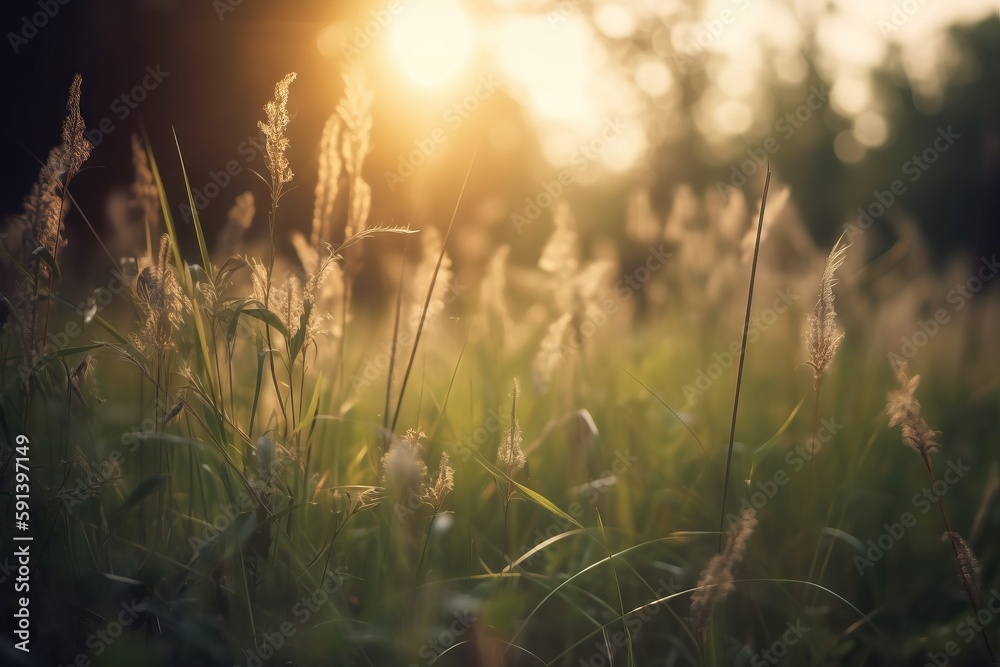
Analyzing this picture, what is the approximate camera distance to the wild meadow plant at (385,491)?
111 cm

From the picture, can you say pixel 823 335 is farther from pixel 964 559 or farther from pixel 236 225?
pixel 236 225

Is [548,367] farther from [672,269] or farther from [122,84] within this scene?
[122,84]

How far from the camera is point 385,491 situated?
1198mm

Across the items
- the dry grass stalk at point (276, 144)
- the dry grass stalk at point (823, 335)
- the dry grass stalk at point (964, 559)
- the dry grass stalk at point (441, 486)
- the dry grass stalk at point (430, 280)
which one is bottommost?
the dry grass stalk at point (964, 559)

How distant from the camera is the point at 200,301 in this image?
1341 millimetres

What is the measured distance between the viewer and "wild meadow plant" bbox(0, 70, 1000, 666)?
111cm

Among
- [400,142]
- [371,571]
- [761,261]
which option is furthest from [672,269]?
[371,571]

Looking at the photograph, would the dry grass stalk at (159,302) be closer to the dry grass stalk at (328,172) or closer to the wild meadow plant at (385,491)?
the wild meadow plant at (385,491)

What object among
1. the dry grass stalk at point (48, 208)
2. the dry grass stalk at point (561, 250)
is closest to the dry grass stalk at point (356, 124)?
the dry grass stalk at point (48, 208)

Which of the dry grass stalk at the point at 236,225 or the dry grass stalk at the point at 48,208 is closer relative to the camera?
the dry grass stalk at the point at 48,208

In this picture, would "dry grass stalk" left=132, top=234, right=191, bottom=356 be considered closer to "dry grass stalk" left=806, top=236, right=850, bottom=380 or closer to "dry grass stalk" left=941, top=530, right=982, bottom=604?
"dry grass stalk" left=806, top=236, right=850, bottom=380

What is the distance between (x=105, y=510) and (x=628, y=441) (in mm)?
1362

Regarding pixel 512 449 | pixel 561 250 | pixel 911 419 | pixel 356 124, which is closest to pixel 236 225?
pixel 356 124

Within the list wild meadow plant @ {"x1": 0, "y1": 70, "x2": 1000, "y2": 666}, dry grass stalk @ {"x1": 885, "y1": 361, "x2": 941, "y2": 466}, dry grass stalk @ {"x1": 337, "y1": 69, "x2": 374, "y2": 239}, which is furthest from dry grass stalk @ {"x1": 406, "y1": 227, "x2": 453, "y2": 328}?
dry grass stalk @ {"x1": 885, "y1": 361, "x2": 941, "y2": 466}
